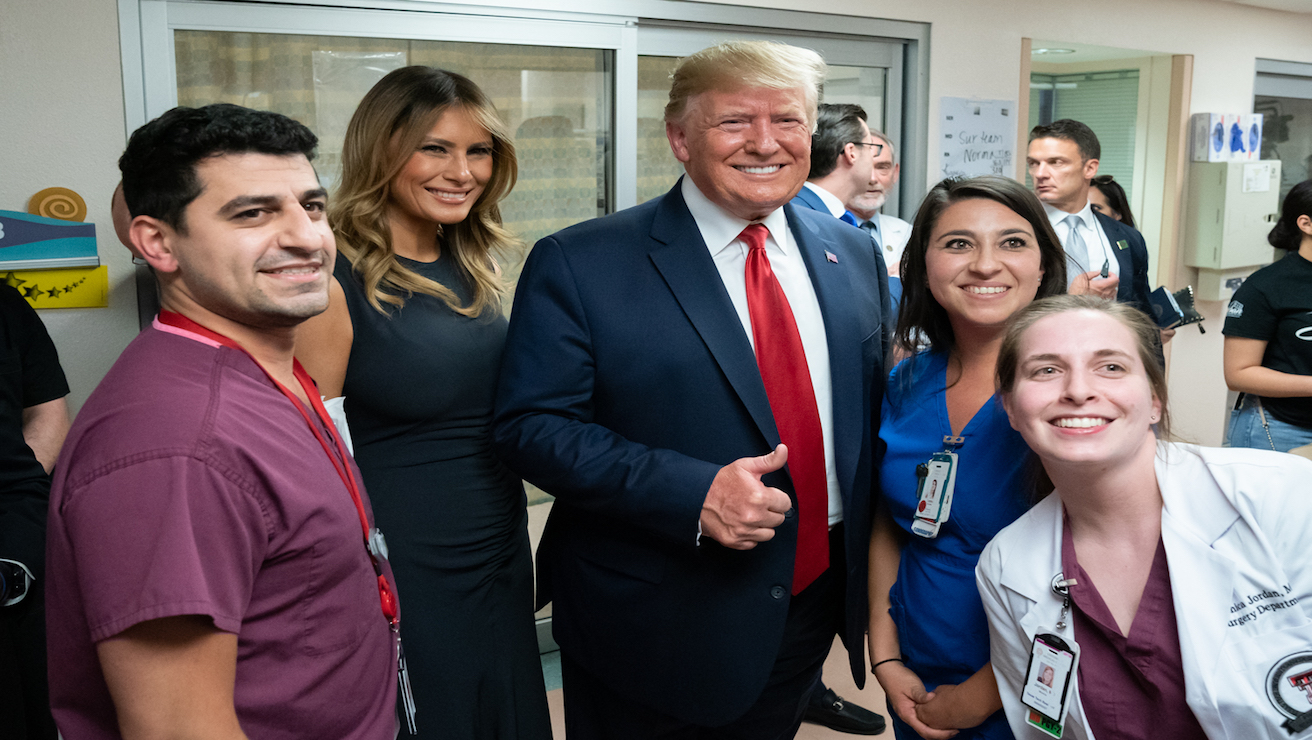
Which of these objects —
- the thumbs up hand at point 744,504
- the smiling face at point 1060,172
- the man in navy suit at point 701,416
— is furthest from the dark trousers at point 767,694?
the smiling face at point 1060,172

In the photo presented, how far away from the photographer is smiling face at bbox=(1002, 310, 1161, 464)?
1245 millimetres

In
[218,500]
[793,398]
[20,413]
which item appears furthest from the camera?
[20,413]

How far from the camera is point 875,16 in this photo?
373cm

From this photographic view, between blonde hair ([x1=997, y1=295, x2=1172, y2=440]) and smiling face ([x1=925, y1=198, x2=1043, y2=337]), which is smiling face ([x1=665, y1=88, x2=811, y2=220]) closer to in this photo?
smiling face ([x1=925, y1=198, x2=1043, y2=337])

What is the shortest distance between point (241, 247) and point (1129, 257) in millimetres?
3827

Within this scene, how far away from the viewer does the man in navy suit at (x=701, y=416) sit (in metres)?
1.55

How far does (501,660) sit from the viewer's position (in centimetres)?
180

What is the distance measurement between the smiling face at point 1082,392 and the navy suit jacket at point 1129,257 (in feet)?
9.20

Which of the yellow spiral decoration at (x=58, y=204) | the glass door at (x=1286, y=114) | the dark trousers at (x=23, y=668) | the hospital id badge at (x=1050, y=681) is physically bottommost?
the dark trousers at (x=23, y=668)

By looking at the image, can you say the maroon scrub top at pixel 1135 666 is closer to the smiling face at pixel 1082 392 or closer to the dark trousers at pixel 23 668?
the smiling face at pixel 1082 392

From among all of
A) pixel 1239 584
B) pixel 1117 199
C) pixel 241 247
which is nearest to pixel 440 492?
pixel 241 247

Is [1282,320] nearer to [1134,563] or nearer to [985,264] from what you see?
[985,264]

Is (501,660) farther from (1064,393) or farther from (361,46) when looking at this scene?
(361,46)

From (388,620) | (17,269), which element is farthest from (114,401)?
(17,269)
